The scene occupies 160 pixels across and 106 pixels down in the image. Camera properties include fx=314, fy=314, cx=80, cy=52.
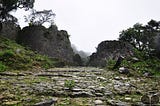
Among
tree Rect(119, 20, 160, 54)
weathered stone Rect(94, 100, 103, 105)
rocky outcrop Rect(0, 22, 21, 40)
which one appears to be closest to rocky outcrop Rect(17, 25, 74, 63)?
rocky outcrop Rect(0, 22, 21, 40)

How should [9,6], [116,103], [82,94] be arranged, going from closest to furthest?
[116,103] → [82,94] → [9,6]

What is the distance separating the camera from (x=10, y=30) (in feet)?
115

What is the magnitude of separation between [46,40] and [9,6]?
5519mm

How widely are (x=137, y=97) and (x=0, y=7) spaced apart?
28.7 metres

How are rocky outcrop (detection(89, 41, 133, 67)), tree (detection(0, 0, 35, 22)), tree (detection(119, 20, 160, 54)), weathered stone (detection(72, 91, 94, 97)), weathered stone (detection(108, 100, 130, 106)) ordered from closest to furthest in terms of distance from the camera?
weathered stone (detection(108, 100, 130, 106)), weathered stone (detection(72, 91, 94, 97)), rocky outcrop (detection(89, 41, 133, 67)), tree (detection(0, 0, 35, 22)), tree (detection(119, 20, 160, 54))

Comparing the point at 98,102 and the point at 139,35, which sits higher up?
the point at 139,35

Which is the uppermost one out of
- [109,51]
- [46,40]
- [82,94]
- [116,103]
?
[46,40]

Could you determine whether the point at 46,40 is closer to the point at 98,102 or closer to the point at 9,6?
the point at 9,6

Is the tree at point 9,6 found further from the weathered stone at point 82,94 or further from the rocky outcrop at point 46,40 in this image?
the weathered stone at point 82,94

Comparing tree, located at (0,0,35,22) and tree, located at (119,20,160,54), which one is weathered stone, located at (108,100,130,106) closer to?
tree, located at (0,0,35,22)

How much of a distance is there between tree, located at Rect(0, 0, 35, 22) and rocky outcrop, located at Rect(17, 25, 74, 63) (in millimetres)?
2444

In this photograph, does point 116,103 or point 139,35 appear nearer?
point 116,103

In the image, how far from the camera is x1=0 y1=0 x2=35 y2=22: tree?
34219mm

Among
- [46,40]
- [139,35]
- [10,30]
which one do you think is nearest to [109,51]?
[46,40]
